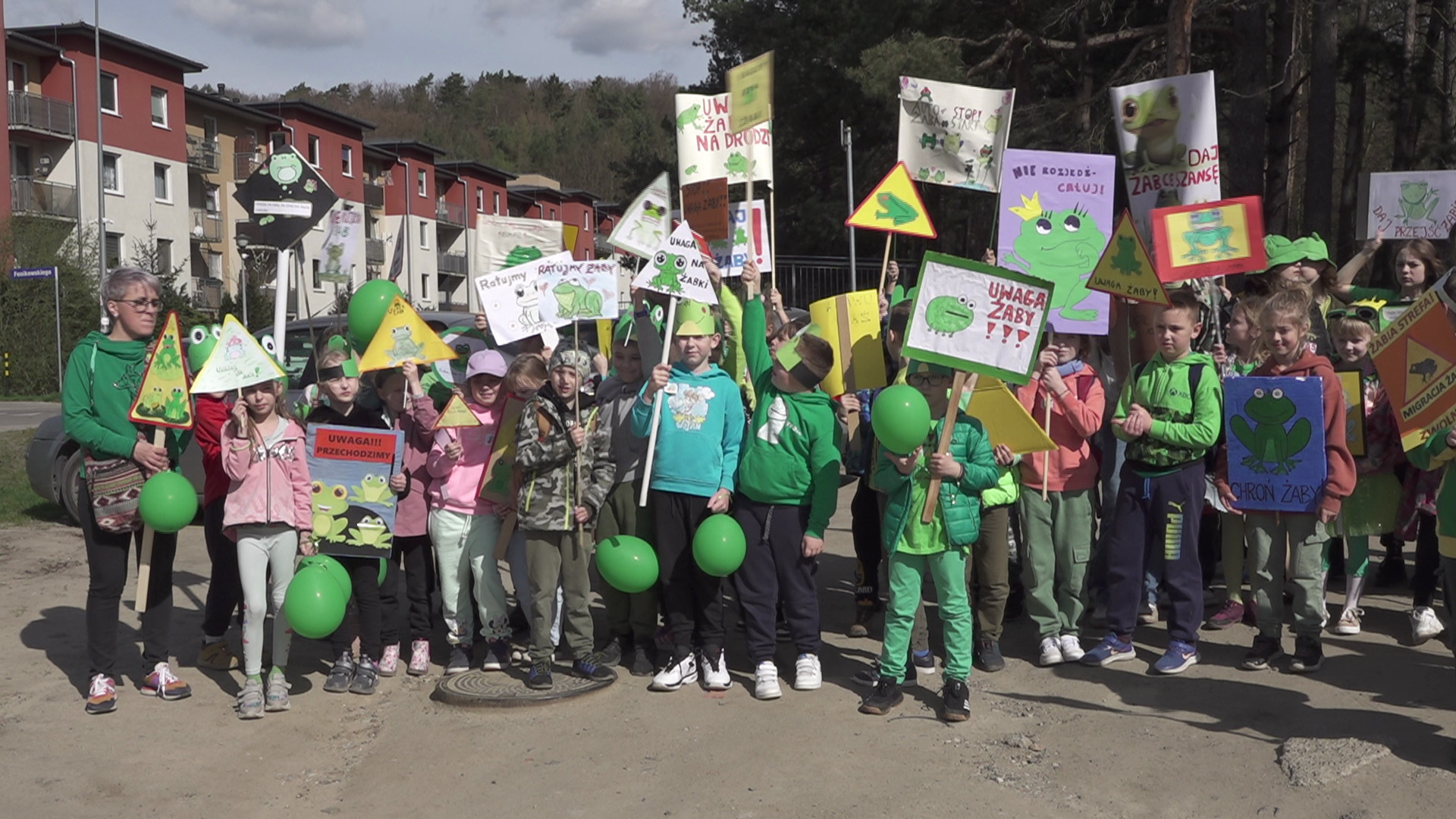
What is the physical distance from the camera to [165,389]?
5918 mm

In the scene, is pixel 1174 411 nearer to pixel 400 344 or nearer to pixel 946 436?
pixel 946 436

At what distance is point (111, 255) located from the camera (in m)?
41.6

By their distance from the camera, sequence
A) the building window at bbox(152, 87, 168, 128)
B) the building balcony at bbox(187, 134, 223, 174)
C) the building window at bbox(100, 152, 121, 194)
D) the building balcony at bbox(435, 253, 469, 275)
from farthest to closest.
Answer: the building balcony at bbox(435, 253, 469, 275)
the building balcony at bbox(187, 134, 223, 174)
the building window at bbox(152, 87, 168, 128)
the building window at bbox(100, 152, 121, 194)

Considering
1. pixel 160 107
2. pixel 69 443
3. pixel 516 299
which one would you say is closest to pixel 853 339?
pixel 516 299

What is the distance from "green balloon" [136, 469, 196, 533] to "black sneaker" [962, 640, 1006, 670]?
3934 mm

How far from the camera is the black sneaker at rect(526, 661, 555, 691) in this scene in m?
5.99

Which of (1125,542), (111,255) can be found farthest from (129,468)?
(111,255)

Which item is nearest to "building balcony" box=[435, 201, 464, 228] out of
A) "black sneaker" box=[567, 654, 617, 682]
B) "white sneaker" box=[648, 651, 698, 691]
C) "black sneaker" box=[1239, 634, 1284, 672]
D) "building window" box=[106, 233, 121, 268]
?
"building window" box=[106, 233, 121, 268]

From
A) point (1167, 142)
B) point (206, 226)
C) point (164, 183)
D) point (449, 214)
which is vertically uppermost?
point (449, 214)

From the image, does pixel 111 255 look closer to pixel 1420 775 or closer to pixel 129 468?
pixel 129 468

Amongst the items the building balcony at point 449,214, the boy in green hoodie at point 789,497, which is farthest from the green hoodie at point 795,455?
the building balcony at point 449,214

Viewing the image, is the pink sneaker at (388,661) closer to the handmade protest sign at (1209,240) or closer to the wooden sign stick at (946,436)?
the wooden sign stick at (946,436)

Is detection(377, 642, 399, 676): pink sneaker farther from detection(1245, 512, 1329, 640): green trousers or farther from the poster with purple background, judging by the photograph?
detection(1245, 512, 1329, 640): green trousers

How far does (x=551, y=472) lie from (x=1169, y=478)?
3.06m
